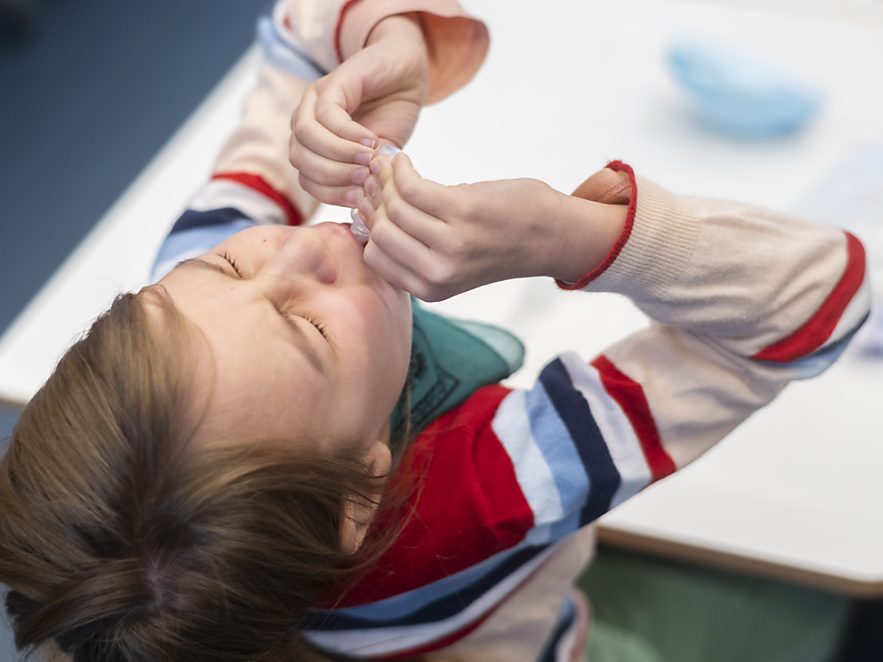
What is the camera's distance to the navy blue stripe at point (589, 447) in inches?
19.7

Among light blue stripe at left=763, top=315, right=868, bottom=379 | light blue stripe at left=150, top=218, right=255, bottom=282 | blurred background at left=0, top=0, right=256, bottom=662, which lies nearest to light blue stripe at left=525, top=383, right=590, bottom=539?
light blue stripe at left=763, top=315, right=868, bottom=379

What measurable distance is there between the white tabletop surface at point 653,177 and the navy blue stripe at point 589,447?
0.34 feet

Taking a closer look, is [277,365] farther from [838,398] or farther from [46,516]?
[838,398]

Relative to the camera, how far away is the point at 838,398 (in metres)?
0.70

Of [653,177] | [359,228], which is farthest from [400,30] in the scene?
[653,177]

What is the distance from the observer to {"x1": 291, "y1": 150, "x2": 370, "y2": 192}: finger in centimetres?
44

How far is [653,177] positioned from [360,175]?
436 mm

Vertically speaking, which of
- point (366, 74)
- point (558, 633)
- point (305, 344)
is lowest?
point (558, 633)

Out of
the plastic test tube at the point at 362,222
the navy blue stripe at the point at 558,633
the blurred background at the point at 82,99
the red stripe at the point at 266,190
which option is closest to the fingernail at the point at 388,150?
the plastic test tube at the point at 362,222

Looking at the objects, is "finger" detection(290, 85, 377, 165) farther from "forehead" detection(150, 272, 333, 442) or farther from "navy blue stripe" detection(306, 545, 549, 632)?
"navy blue stripe" detection(306, 545, 549, 632)

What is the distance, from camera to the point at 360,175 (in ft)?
1.45

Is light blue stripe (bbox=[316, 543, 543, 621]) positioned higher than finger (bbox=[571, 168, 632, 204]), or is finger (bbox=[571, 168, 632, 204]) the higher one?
finger (bbox=[571, 168, 632, 204])

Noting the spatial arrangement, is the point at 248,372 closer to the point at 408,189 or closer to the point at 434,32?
the point at 408,189

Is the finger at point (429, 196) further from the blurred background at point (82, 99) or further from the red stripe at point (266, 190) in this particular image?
the blurred background at point (82, 99)
